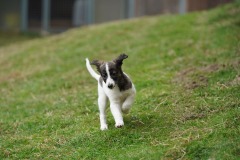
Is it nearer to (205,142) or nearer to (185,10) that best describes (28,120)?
(205,142)

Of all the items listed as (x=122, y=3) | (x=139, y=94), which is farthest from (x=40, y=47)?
(x=139, y=94)

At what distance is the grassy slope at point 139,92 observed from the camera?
7.42 metres

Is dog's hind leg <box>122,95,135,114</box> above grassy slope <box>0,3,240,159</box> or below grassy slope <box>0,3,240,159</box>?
above

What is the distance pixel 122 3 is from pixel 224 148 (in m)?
16.4

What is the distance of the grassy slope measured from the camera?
7.42 m

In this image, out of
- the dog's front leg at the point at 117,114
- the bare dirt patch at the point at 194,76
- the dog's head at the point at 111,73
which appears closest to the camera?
the dog's head at the point at 111,73

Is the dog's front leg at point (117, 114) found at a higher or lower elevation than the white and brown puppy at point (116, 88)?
lower

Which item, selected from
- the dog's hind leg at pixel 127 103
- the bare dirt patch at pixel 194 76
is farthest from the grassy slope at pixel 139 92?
the dog's hind leg at pixel 127 103

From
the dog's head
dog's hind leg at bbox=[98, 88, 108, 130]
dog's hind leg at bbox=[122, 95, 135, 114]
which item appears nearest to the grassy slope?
dog's hind leg at bbox=[98, 88, 108, 130]

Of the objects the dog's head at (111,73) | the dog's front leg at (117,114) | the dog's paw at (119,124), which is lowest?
the dog's paw at (119,124)

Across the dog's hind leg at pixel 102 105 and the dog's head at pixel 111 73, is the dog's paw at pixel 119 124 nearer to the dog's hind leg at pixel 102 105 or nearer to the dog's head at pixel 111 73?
the dog's hind leg at pixel 102 105

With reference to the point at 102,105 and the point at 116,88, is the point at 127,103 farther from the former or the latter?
the point at 102,105

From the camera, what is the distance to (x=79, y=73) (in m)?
13.7

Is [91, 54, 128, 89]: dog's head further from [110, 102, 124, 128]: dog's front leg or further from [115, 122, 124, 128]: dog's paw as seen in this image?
[115, 122, 124, 128]: dog's paw
